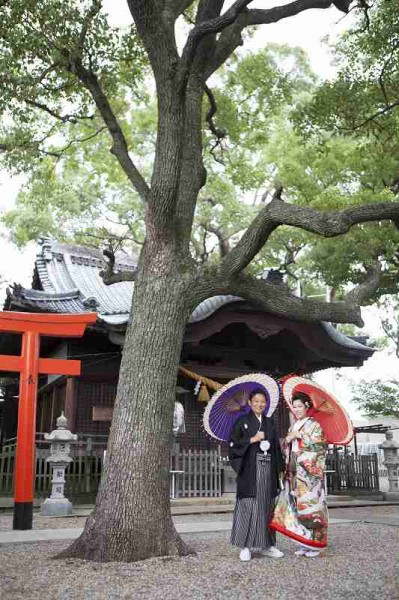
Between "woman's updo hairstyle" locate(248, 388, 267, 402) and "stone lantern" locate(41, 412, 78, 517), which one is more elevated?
"woman's updo hairstyle" locate(248, 388, 267, 402)

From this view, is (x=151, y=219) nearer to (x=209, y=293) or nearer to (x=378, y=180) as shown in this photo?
(x=209, y=293)

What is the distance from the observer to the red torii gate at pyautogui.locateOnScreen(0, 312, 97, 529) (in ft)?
24.6

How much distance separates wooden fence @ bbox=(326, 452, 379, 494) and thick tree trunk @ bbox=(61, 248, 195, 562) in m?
9.95

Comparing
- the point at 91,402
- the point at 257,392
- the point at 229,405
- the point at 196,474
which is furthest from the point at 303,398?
the point at 91,402

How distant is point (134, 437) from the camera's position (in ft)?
17.5

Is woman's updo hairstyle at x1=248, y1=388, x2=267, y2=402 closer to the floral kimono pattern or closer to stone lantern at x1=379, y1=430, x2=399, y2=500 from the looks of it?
the floral kimono pattern

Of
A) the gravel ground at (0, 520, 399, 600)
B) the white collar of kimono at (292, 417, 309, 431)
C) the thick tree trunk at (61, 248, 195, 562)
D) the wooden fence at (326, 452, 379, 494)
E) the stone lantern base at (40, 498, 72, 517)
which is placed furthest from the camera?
the wooden fence at (326, 452, 379, 494)

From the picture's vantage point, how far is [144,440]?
Result: 5.32 m

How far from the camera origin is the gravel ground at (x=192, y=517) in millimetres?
8219

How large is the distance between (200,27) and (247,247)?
233cm

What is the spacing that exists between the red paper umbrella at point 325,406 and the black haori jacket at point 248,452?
0.50 m

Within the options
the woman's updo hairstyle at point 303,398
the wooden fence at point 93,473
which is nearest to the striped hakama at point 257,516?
the woman's updo hairstyle at point 303,398

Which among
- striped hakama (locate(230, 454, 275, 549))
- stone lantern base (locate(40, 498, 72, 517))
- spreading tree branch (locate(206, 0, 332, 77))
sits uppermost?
spreading tree branch (locate(206, 0, 332, 77))

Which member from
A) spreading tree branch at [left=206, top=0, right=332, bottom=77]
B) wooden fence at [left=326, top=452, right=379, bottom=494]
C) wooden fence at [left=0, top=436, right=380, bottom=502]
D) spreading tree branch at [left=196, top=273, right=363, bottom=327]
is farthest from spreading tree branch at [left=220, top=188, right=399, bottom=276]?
wooden fence at [left=326, top=452, right=379, bottom=494]
